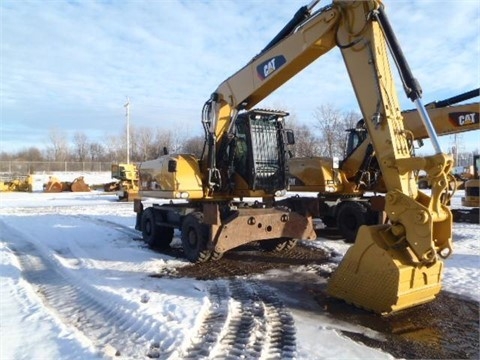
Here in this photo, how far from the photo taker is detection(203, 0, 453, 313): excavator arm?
212 inches

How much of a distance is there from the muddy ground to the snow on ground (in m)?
0.24

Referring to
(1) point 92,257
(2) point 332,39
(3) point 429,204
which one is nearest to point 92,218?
(1) point 92,257

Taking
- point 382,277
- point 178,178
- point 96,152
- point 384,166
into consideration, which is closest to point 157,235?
point 178,178

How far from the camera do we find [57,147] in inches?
3342

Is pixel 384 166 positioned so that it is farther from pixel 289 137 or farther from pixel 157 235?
pixel 157 235

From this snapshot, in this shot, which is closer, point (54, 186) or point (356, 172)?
point (356, 172)

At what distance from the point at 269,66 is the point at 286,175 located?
2.35 metres

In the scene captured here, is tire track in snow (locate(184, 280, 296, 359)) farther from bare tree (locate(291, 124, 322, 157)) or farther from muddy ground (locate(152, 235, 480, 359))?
bare tree (locate(291, 124, 322, 157))

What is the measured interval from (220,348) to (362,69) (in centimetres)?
410

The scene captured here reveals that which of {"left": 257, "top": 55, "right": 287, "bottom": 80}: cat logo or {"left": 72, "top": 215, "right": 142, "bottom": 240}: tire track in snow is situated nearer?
{"left": 257, "top": 55, "right": 287, "bottom": 80}: cat logo

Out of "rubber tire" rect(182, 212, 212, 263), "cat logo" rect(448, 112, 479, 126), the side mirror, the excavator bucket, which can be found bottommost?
"rubber tire" rect(182, 212, 212, 263)

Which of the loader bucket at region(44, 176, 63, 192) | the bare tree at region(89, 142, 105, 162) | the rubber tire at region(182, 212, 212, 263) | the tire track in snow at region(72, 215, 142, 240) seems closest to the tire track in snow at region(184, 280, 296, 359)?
the rubber tire at region(182, 212, 212, 263)

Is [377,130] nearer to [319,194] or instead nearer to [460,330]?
[460,330]

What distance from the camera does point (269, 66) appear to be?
26.1 ft
